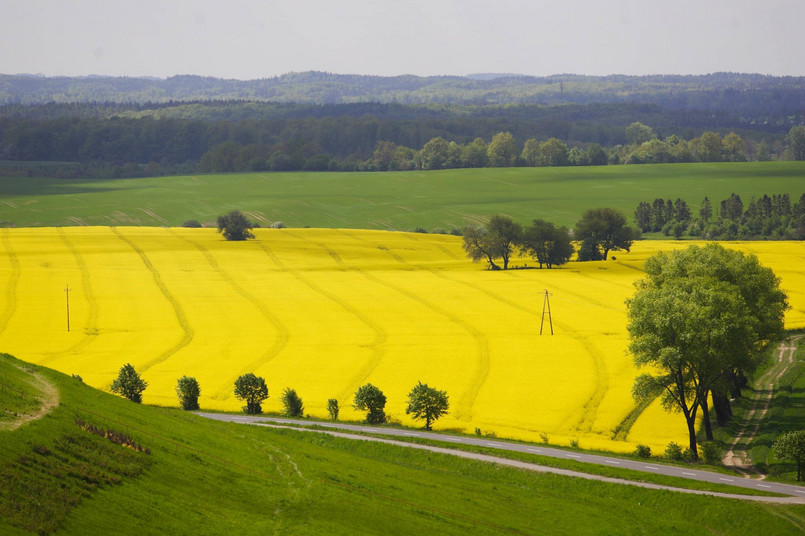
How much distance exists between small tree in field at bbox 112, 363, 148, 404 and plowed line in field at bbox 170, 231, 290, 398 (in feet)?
21.4

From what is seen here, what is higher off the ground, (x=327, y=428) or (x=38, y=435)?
(x=38, y=435)

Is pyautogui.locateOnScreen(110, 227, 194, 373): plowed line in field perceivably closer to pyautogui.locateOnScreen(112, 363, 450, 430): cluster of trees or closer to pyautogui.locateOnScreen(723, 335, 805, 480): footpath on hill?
pyautogui.locateOnScreen(112, 363, 450, 430): cluster of trees

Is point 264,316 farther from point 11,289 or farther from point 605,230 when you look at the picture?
point 605,230

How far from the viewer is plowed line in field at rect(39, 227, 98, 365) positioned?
84.1 meters

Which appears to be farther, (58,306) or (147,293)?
(147,293)

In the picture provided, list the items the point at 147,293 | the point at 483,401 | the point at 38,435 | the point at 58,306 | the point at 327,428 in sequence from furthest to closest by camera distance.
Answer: the point at 147,293, the point at 58,306, the point at 483,401, the point at 327,428, the point at 38,435

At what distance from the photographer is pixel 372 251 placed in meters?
153

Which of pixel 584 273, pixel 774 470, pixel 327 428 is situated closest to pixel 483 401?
pixel 327 428

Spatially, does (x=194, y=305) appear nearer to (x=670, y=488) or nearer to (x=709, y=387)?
(x=709, y=387)

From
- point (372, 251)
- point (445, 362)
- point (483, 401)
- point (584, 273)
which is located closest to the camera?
point (483, 401)

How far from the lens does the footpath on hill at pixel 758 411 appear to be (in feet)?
185

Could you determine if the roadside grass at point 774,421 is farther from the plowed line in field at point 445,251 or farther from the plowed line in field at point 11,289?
the plowed line in field at point 445,251

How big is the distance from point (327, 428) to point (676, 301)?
78.5 ft

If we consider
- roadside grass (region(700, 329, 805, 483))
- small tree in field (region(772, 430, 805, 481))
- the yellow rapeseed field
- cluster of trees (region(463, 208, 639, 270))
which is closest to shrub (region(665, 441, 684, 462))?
the yellow rapeseed field
